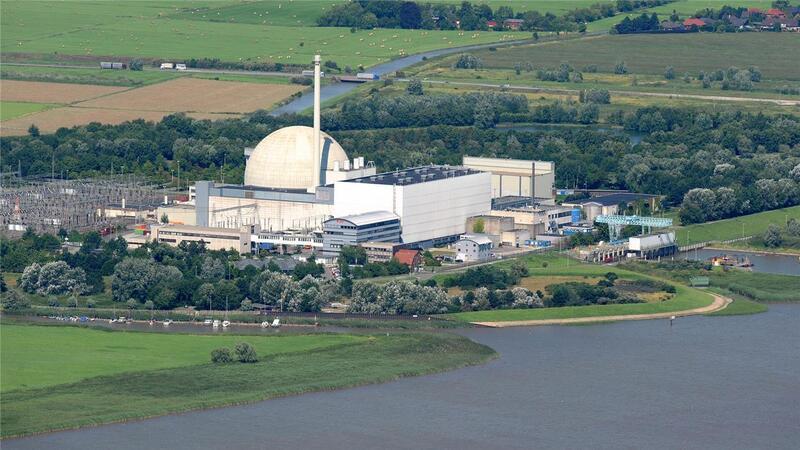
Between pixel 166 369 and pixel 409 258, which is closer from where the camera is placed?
pixel 166 369

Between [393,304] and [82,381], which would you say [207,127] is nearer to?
[393,304]

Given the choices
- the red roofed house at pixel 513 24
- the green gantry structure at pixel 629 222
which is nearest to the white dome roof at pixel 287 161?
the green gantry structure at pixel 629 222

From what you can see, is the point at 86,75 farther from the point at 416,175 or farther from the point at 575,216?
the point at 575,216

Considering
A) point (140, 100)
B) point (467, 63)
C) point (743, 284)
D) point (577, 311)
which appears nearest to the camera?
point (577, 311)

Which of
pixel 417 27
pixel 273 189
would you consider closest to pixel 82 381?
pixel 273 189

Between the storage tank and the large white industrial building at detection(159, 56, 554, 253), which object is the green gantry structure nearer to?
the storage tank

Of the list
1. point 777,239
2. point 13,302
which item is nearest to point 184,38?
point 777,239

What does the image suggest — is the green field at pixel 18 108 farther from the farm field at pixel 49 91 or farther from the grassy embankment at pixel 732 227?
the grassy embankment at pixel 732 227
